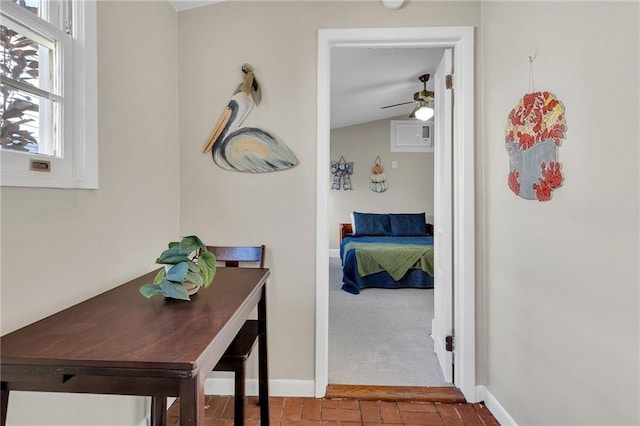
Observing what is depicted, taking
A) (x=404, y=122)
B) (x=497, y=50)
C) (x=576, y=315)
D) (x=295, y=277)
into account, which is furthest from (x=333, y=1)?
(x=404, y=122)

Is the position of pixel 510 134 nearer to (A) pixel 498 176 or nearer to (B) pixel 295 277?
(A) pixel 498 176

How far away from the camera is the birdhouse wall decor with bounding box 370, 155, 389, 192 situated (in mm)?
6305

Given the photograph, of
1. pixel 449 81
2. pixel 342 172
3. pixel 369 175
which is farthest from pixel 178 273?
pixel 369 175

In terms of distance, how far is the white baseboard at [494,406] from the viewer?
1.62m

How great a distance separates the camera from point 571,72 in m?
1.20

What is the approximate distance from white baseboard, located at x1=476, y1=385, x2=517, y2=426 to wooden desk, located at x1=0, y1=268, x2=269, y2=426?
149 cm

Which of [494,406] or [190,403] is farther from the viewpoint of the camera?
[494,406]

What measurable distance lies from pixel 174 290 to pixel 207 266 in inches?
5.2

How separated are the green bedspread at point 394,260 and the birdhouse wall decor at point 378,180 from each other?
229 centimetres

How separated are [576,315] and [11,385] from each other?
1.73 meters

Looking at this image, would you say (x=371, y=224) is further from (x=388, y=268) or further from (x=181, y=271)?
(x=181, y=271)

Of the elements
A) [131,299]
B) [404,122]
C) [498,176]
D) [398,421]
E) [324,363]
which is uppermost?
[404,122]

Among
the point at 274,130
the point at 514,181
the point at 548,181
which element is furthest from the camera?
the point at 274,130

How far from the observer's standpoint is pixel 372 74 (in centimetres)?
353
